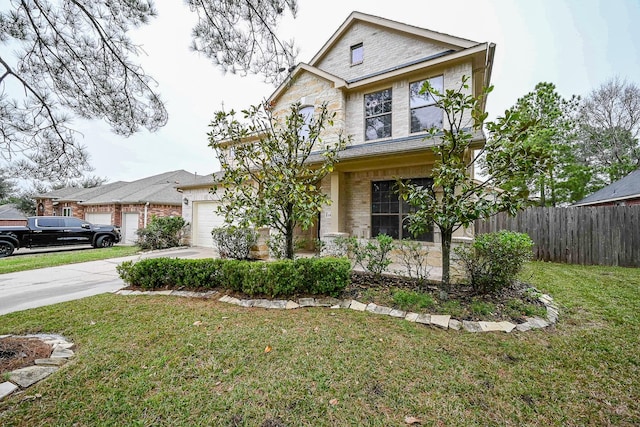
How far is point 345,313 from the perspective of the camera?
4.26 meters

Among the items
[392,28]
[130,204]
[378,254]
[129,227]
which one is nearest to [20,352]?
[378,254]

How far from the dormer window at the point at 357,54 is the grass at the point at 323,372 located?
9.46 metres

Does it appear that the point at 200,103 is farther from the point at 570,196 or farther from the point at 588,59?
the point at 570,196

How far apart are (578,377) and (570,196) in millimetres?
22339

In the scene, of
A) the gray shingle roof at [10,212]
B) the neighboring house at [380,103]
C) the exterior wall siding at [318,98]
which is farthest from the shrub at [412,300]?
the gray shingle roof at [10,212]

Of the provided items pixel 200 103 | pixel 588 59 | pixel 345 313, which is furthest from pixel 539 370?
pixel 588 59

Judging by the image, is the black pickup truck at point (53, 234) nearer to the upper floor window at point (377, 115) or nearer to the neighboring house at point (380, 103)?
the neighboring house at point (380, 103)

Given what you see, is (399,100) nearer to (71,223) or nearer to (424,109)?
(424,109)

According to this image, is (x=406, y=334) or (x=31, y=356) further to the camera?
(x=406, y=334)

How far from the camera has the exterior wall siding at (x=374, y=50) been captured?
28.8 ft

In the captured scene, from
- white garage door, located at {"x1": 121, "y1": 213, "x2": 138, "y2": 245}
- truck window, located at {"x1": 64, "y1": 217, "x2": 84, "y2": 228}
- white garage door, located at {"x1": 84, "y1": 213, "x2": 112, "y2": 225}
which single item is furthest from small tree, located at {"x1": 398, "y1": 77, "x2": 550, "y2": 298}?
white garage door, located at {"x1": 84, "y1": 213, "x2": 112, "y2": 225}

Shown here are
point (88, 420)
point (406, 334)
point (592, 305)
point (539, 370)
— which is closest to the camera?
point (88, 420)

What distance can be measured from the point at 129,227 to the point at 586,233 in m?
21.5

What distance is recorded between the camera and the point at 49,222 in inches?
493
